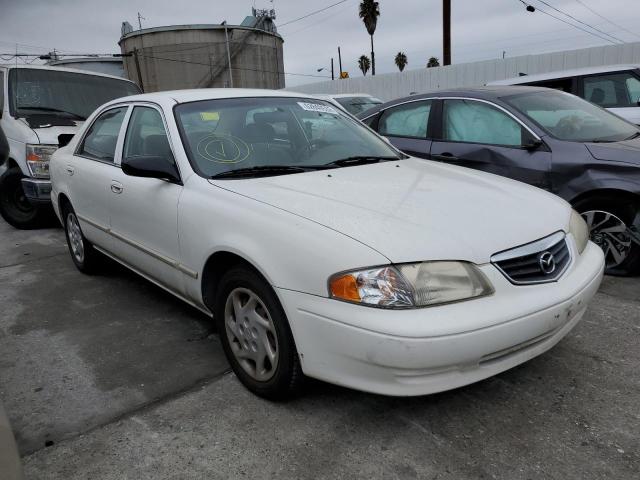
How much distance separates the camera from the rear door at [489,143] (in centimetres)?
431

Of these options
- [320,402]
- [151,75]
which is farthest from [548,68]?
[151,75]

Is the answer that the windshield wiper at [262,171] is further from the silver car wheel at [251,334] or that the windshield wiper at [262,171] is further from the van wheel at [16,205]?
the van wheel at [16,205]

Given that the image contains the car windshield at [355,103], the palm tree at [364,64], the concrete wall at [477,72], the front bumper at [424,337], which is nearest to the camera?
the front bumper at [424,337]

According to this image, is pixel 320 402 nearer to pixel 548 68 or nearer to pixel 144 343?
pixel 144 343

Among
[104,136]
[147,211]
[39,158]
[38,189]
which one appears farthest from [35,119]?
[147,211]

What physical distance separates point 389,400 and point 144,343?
1.62 metres

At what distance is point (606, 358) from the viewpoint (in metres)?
2.89

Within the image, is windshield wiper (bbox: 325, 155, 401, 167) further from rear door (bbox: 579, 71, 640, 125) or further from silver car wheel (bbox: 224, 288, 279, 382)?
rear door (bbox: 579, 71, 640, 125)

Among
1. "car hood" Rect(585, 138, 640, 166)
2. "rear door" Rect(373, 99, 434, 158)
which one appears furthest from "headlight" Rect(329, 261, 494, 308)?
"rear door" Rect(373, 99, 434, 158)

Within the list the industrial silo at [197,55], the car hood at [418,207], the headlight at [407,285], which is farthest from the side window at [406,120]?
the industrial silo at [197,55]

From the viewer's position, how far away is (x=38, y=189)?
5.97 m

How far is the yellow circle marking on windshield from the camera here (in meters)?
3.01

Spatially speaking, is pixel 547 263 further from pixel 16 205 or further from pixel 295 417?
pixel 16 205

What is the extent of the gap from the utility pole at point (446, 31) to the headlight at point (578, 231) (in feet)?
55.2
